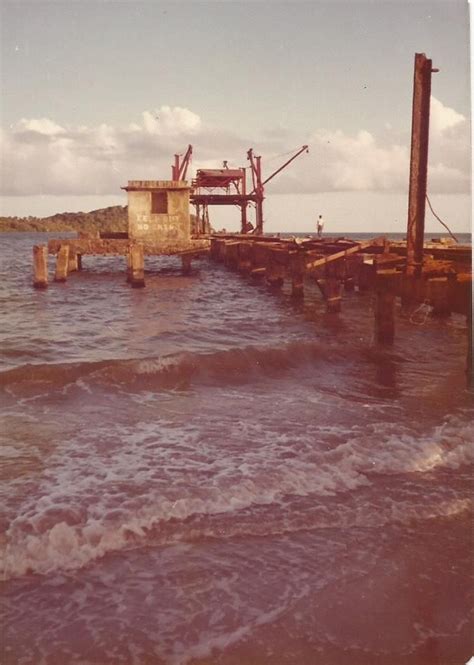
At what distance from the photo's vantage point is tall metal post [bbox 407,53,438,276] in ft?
31.0

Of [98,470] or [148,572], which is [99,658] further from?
[98,470]

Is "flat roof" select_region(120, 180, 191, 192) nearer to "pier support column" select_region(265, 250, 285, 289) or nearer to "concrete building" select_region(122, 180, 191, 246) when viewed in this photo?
"concrete building" select_region(122, 180, 191, 246)

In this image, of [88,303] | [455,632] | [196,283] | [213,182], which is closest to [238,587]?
[455,632]


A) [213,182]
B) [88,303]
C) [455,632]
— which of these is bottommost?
[455,632]

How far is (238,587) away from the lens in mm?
4402

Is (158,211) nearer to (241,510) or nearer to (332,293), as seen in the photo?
(332,293)

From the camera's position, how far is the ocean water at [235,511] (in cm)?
394

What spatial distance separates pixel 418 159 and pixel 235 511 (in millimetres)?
6713

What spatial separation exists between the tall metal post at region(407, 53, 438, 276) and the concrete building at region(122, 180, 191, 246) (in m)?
22.0

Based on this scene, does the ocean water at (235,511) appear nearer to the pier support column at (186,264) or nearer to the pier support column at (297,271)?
the pier support column at (297,271)

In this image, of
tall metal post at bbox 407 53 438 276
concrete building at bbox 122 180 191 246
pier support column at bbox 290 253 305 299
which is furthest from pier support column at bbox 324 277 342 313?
concrete building at bbox 122 180 191 246

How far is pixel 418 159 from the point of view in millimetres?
9516

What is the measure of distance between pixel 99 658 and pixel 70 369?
27.4 ft

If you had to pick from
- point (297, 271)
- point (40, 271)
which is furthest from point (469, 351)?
point (40, 271)
